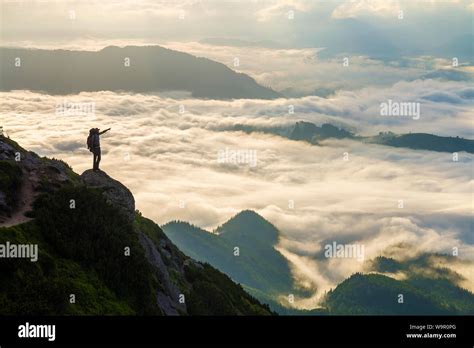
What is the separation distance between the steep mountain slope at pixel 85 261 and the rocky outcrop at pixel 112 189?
0.11 meters

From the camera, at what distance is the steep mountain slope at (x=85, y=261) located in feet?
140

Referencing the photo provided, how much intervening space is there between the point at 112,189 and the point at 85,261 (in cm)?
1620

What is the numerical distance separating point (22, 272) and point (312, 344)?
69.3 ft

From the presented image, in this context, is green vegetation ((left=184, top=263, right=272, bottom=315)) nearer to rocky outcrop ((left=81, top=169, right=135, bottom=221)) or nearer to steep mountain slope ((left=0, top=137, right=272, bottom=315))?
steep mountain slope ((left=0, top=137, right=272, bottom=315))

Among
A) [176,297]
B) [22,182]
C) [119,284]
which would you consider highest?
[22,182]

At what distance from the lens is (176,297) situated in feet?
203

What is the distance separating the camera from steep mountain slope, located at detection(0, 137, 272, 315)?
140 feet

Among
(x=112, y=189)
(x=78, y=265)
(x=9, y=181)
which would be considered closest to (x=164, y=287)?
(x=78, y=265)

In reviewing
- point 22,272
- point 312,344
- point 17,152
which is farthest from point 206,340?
point 17,152

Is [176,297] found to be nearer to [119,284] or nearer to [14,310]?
[119,284]

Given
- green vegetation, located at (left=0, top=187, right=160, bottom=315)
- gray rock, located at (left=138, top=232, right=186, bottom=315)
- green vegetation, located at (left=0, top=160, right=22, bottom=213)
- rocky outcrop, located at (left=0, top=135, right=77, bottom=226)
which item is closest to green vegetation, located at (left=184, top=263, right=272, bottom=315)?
gray rock, located at (left=138, top=232, right=186, bottom=315)

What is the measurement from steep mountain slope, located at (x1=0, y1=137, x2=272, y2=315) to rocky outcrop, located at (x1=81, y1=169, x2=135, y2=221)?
0.37ft
